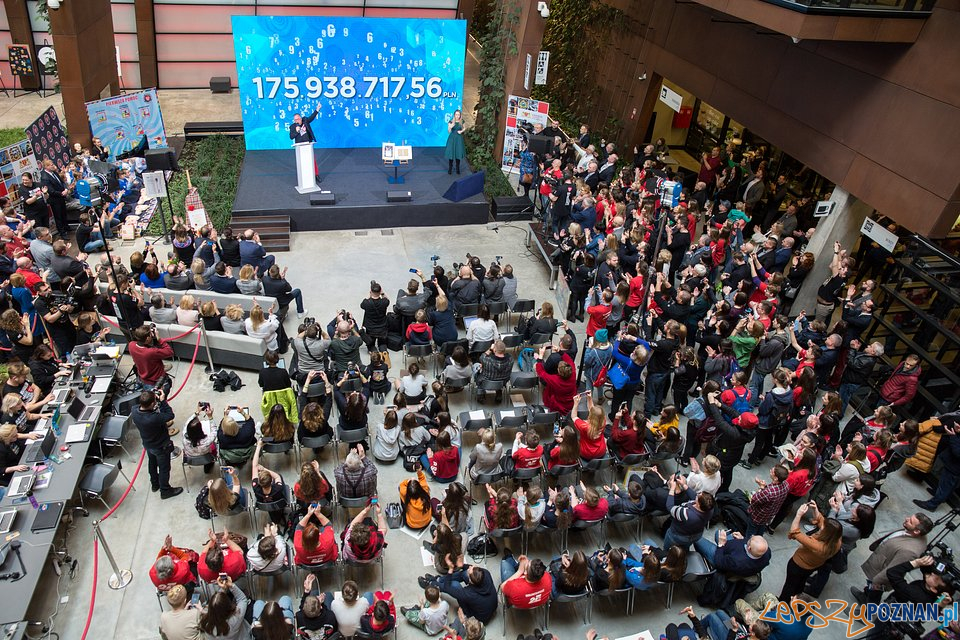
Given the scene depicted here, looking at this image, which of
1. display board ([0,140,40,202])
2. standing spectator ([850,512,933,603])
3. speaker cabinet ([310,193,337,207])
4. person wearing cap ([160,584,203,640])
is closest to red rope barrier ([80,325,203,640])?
person wearing cap ([160,584,203,640])

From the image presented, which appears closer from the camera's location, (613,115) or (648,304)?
(648,304)

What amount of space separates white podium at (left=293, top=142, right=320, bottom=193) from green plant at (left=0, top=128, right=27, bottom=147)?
730 centimetres

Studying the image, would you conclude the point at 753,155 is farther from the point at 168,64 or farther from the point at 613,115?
the point at 168,64

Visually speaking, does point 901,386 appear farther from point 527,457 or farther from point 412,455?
point 412,455

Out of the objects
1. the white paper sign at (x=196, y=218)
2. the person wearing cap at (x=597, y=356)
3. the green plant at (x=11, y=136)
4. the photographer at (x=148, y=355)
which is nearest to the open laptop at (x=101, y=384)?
the photographer at (x=148, y=355)

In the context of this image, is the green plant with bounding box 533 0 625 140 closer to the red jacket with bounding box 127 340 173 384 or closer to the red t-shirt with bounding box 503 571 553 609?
the red jacket with bounding box 127 340 173 384

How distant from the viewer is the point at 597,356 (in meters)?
9.36

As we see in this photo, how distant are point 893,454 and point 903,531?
5.67 feet

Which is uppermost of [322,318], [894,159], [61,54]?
[894,159]

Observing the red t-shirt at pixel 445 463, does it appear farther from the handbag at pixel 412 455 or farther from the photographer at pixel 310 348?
the photographer at pixel 310 348

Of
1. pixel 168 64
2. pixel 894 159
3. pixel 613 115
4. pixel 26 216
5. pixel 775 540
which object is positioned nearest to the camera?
pixel 775 540

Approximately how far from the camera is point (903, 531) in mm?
6984

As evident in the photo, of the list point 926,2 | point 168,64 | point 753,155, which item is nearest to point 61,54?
point 168,64

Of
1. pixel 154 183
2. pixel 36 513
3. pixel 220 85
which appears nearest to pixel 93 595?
pixel 36 513
